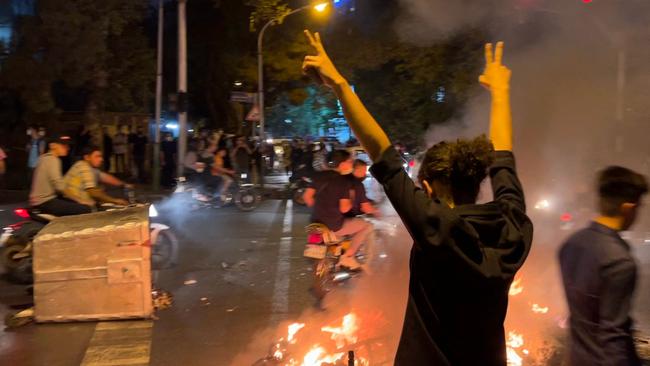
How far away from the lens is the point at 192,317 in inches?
230

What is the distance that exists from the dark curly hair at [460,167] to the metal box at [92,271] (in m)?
4.23

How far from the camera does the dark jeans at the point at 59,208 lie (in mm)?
6691

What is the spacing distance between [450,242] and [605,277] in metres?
1.03

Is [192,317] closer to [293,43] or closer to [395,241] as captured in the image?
[395,241]

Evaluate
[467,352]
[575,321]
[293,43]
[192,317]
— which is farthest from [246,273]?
[293,43]

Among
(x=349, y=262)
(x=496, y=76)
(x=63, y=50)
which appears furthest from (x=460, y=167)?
(x=63, y=50)

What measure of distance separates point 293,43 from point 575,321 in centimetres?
2014

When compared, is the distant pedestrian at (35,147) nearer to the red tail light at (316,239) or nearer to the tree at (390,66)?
the tree at (390,66)

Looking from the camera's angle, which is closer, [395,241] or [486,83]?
[486,83]

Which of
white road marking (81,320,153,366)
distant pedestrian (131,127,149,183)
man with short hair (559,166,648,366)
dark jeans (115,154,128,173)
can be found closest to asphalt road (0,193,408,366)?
white road marking (81,320,153,366)

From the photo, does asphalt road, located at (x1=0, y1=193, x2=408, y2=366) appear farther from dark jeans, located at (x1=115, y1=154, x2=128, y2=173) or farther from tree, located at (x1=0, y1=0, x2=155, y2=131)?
tree, located at (x1=0, y1=0, x2=155, y2=131)

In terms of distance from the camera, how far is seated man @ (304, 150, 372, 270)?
621 cm

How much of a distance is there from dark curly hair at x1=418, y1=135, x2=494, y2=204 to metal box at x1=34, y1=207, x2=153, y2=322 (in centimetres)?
423

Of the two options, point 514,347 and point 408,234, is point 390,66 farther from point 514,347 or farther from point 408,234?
point 514,347
